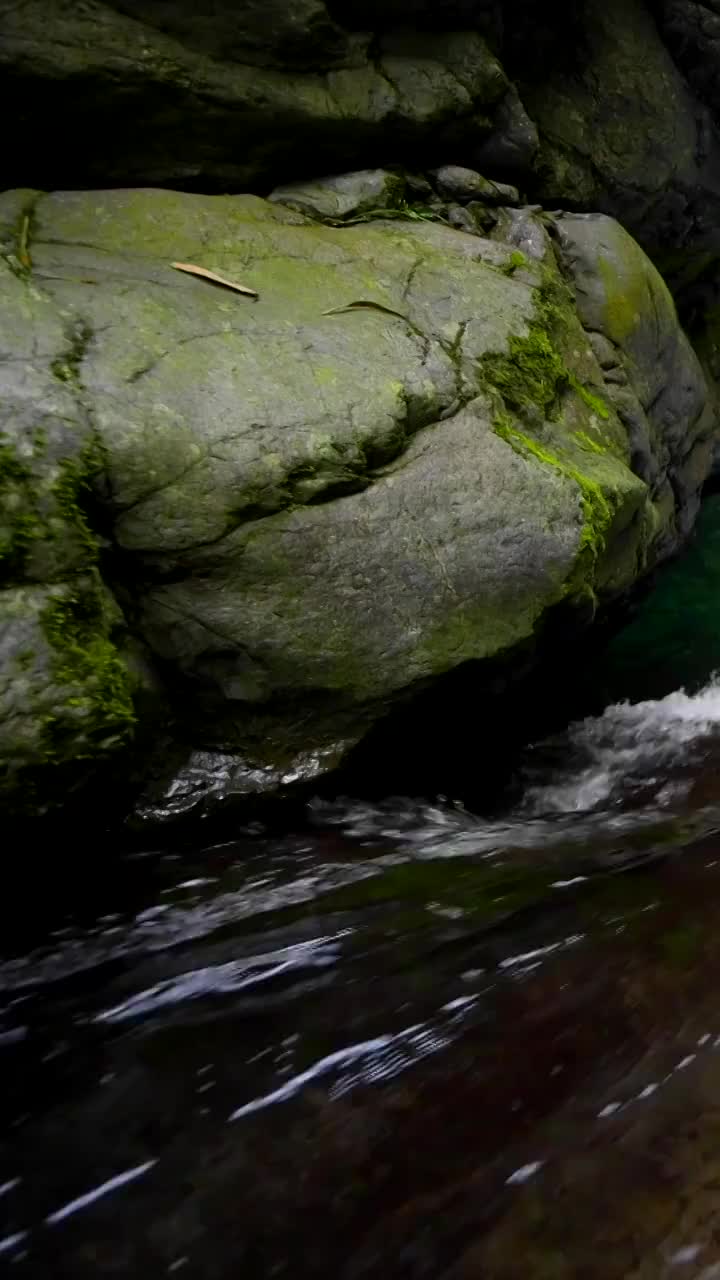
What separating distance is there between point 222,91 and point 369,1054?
5253 mm

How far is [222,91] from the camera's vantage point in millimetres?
4922

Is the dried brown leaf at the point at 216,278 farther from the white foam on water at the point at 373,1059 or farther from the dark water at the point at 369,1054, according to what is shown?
the white foam on water at the point at 373,1059

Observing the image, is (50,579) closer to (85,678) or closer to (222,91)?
(85,678)

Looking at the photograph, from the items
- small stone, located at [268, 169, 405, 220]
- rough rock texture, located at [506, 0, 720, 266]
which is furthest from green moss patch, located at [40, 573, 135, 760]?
rough rock texture, located at [506, 0, 720, 266]

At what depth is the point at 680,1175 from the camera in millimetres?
1665

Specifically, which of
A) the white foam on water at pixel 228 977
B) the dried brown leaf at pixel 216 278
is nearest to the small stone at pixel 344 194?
the dried brown leaf at pixel 216 278

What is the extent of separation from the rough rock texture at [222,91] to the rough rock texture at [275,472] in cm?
43

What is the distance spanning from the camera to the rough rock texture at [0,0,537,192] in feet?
14.6

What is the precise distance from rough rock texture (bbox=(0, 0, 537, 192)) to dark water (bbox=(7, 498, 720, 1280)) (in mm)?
4009

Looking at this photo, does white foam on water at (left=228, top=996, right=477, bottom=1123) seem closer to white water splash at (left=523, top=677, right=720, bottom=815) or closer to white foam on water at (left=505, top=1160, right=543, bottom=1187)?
white foam on water at (left=505, top=1160, right=543, bottom=1187)

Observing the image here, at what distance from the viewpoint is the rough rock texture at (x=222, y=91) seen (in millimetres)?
4449

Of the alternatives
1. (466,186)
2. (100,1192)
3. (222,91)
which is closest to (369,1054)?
(100,1192)

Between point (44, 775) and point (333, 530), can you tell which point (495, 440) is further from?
point (44, 775)

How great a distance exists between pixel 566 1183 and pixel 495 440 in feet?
10.5
